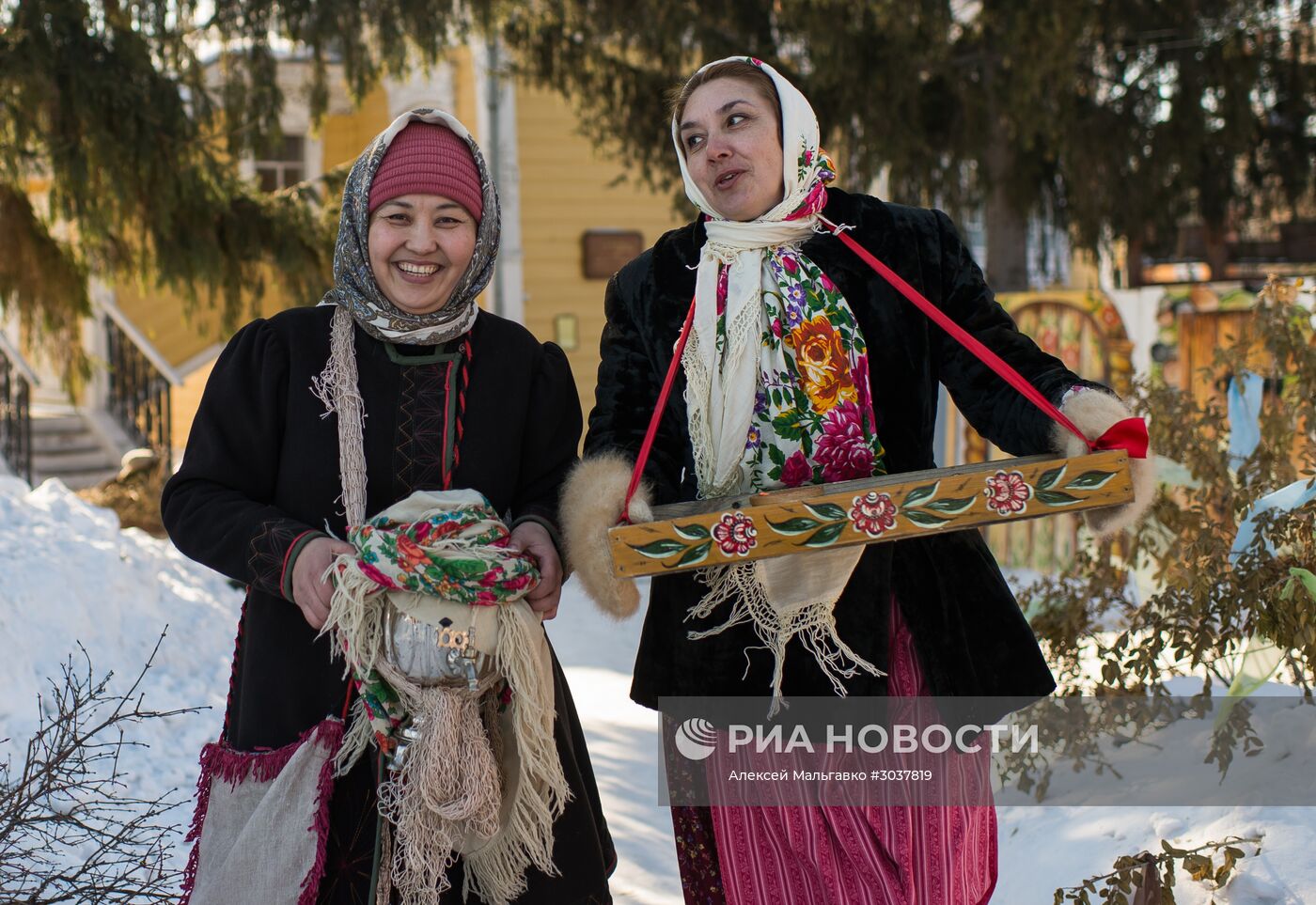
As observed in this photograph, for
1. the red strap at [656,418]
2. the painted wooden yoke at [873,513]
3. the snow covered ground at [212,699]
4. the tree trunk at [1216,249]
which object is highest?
the tree trunk at [1216,249]

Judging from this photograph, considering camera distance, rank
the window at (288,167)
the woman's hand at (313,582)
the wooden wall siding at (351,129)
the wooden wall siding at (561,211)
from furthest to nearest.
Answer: the window at (288,167), the wooden wall siding at (351,129), the wooden wall siding at (561,211), the woman's hand at (313,582)

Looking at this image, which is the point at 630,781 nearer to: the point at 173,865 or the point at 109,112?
the point at 173,865

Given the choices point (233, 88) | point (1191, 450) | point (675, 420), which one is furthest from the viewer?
point (233, 88)

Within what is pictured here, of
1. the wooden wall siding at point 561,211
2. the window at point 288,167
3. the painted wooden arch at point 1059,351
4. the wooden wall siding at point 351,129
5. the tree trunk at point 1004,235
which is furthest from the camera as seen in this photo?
the window at point 288,167

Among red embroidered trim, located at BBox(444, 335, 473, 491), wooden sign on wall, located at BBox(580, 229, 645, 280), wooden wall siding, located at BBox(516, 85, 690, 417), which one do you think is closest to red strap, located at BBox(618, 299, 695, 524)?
red embroidered trim, located at BBox(444, 335, 473, 491)

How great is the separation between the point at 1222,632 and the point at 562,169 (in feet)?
29.9

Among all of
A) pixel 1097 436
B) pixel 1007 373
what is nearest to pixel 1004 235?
Answer: pixel 1007 373

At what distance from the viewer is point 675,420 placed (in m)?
2.39

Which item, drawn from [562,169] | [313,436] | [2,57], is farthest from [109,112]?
[562,169]

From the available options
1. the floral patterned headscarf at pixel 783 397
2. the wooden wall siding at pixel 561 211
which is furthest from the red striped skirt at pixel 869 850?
the wooden wall siding at pixel 561 211

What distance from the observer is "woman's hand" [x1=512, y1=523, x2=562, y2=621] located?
82.2 inches

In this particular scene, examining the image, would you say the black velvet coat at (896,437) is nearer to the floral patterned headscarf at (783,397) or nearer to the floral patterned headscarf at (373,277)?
the floral patterned headscarf at (783,397)

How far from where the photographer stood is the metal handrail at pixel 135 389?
1093 cm

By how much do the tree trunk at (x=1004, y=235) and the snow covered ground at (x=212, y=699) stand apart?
384 cm
